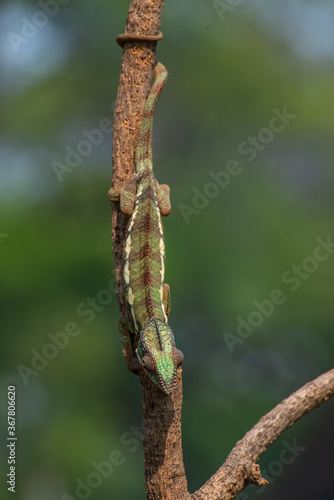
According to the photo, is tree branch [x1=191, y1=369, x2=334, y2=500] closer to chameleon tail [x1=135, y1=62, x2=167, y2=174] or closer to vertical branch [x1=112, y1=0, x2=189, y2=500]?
vertical branch [x1=112, y1=0, x2=189, y2=500]

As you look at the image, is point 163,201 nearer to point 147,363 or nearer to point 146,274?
point 146,274

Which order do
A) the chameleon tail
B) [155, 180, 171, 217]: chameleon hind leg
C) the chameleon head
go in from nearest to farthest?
1. the chameleon head
2. the chameleon tail
3. [155, 180, 171, 217]: chameleon hind leg

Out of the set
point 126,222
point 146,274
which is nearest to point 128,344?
point 146,274

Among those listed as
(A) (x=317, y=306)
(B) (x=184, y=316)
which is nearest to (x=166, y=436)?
(B) (x=184, y=316)

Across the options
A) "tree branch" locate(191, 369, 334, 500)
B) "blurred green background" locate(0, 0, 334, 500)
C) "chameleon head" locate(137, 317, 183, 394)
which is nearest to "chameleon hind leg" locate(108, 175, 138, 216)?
"chameleon head" locate(137, 317, 183, 394)

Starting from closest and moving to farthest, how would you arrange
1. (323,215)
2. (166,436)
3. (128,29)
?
(166,436) < (128,29) < (323,215)

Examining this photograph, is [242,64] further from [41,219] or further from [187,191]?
[41,219]
